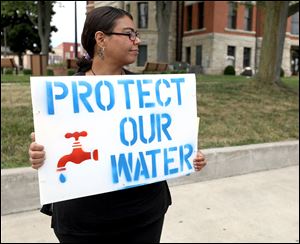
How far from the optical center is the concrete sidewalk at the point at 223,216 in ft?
12.8

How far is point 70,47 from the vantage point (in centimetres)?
8269

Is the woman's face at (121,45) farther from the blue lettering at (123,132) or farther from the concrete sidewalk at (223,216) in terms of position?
the concrete sidewalk at (223,216)

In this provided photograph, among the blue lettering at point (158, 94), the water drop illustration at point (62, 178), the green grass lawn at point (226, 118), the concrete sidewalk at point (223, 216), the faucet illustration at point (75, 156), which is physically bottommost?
the concrete sidewalk at point (223, 216)

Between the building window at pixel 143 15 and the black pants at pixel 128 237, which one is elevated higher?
the building window at pixel 143 15

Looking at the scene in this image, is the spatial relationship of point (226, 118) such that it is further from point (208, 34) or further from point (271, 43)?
point (208, 34)

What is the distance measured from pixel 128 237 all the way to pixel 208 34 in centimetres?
3509

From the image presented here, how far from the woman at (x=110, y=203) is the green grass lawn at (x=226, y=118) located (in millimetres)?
3064

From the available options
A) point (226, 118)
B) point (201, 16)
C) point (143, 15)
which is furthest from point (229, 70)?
point (226, 118)

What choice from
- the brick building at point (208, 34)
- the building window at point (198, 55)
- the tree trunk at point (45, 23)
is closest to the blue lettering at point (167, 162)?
the tree trunk at point (45, 23)

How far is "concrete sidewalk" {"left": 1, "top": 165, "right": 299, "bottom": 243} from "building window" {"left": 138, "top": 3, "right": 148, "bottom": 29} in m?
33.7

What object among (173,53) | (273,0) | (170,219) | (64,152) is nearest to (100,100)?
(64,152)

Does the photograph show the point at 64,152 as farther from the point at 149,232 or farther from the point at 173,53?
the point at 173,53

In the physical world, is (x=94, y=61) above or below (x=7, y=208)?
above

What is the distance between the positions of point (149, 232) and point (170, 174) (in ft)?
1.02
